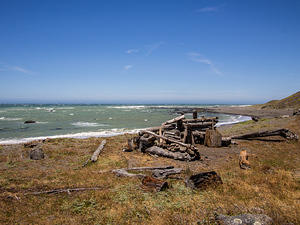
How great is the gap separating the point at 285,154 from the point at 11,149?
21.5 meters

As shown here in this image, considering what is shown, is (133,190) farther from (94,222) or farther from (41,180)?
(41,180)

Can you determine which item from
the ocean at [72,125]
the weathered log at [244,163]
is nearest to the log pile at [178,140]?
the weathered log at [244,163]

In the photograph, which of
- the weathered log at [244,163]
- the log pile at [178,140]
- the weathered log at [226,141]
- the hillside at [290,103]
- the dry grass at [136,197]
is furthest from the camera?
the hillside at [290,103]

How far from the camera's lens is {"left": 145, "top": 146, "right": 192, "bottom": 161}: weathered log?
11914 millimetres

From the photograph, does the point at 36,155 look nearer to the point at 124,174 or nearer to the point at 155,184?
the point at 124,174

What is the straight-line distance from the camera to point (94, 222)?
5305mm

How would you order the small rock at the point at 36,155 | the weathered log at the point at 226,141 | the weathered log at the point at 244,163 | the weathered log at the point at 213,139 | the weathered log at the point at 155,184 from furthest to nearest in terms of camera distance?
the weathered log at the point at 226,141 < the weathered log at the point at 213,139 < the small rock at the point at 36,155 < the weathered log at the point at 244,163 < the weathered log at the point at 155,184

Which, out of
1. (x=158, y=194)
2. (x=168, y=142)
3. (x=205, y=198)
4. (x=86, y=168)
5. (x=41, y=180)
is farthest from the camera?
(x=168, y=142)

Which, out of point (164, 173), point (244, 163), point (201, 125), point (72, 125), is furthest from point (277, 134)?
point (72, 125)

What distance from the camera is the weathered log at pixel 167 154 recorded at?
A: 11914 mm

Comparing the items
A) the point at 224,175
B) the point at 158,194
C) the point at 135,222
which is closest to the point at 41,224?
the point at 135,222

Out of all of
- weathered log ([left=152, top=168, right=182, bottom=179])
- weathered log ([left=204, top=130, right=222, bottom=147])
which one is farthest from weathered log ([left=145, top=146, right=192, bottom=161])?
weathered log ([left=204, top=130, right=222, bottom=147])

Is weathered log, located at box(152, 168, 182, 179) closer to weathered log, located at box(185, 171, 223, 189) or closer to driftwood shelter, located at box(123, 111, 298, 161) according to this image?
weathered log, located at box(185, 171, 223, 189)

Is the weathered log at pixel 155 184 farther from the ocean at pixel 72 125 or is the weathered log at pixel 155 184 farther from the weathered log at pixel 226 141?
the ocean at pixel 72 125
